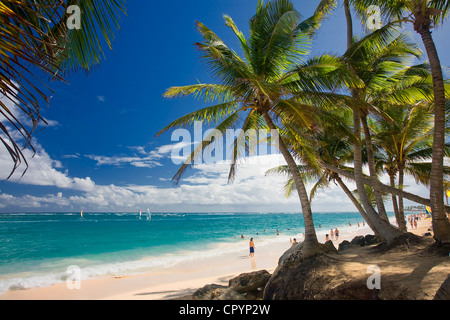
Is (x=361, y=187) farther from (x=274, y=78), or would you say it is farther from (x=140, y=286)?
(x=140, y=286)

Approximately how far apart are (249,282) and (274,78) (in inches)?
253

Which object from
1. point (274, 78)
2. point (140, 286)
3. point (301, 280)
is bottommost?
point (140, 286)

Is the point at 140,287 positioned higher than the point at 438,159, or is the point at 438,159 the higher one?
the point at 438,159

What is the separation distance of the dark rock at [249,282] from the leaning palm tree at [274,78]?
76.1 inches

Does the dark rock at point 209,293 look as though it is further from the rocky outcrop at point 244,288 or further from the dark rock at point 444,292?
the dark rock at point 444,292

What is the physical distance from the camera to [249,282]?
754 cm

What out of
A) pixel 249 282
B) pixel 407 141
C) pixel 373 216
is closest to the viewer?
pixel 249 282

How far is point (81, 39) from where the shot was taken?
6.75ft

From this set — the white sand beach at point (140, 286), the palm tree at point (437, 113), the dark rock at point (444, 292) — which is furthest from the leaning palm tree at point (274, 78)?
the white sand beach at point (140, 286)

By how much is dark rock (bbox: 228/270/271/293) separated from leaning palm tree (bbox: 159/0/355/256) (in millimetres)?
1933

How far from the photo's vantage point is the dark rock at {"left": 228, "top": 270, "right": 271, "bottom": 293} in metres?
7.39

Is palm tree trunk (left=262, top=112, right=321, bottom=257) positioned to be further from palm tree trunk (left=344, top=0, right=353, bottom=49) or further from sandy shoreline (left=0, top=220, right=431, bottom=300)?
sandy shoreline (left=0, top=220, right=431, bottom=300)

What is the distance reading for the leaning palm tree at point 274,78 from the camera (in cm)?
661

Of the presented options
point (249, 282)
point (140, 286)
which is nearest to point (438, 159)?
point (249, 282)
